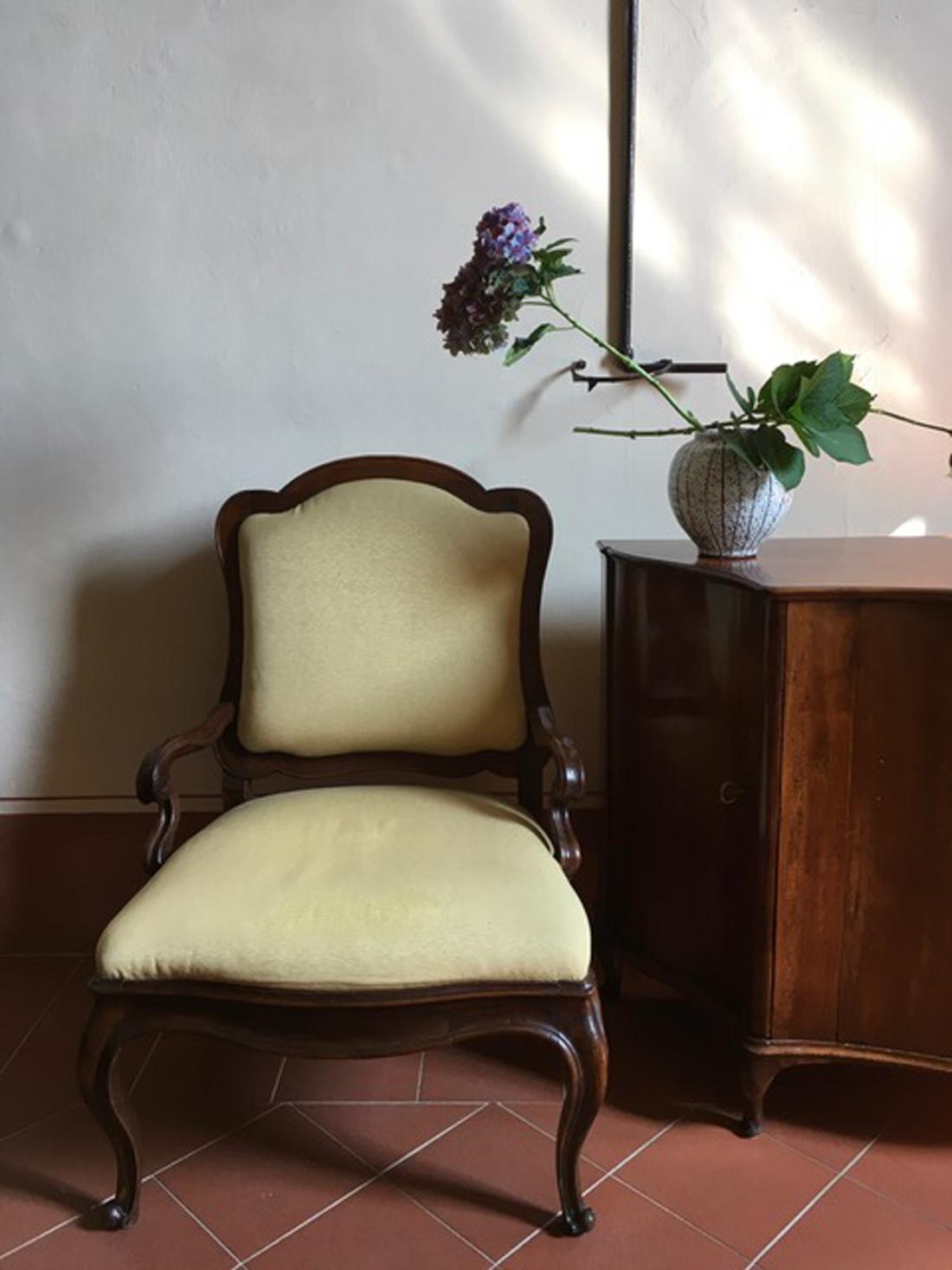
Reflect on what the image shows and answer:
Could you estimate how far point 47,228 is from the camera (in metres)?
1.89

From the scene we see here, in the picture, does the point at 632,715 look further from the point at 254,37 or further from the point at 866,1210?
the point at 254,37

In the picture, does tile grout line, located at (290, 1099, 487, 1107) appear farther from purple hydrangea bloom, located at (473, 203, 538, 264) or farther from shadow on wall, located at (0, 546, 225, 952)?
purple hydrangea bloom, located at (473, 203, 538, 264)

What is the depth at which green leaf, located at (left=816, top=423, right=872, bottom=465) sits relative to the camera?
4.85 feet

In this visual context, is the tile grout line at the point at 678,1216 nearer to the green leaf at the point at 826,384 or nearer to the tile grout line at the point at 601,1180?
the tile grout line at the point at 601,1180

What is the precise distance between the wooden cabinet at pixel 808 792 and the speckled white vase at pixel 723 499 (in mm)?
53

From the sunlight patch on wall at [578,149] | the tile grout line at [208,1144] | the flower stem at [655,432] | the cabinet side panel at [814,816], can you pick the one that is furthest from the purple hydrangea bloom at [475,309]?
the tile grout line at [208,1144]

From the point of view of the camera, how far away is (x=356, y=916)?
130 cm

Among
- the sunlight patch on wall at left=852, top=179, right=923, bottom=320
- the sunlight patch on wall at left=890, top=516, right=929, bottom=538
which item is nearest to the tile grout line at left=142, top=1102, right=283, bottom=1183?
the sunlight patch on wall at left=890, top=516, right=929, bottom=538

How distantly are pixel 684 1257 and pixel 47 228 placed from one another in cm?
208

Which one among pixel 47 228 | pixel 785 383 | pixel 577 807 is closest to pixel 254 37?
pixel 47 228

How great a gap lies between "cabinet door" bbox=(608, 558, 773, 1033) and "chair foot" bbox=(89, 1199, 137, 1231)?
3.08ft

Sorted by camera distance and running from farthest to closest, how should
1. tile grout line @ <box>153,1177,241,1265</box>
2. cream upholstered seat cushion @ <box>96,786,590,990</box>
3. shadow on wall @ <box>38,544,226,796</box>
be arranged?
shadow on wall @ <box>38,544,226,796</box>, tile grout line @ <box>153,1177,241,1265</box>, cream upholstered seat cushion @ <box>96,786,590,990</box>

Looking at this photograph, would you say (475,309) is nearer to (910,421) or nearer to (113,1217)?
(910,421)

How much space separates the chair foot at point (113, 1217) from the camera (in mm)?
1412
